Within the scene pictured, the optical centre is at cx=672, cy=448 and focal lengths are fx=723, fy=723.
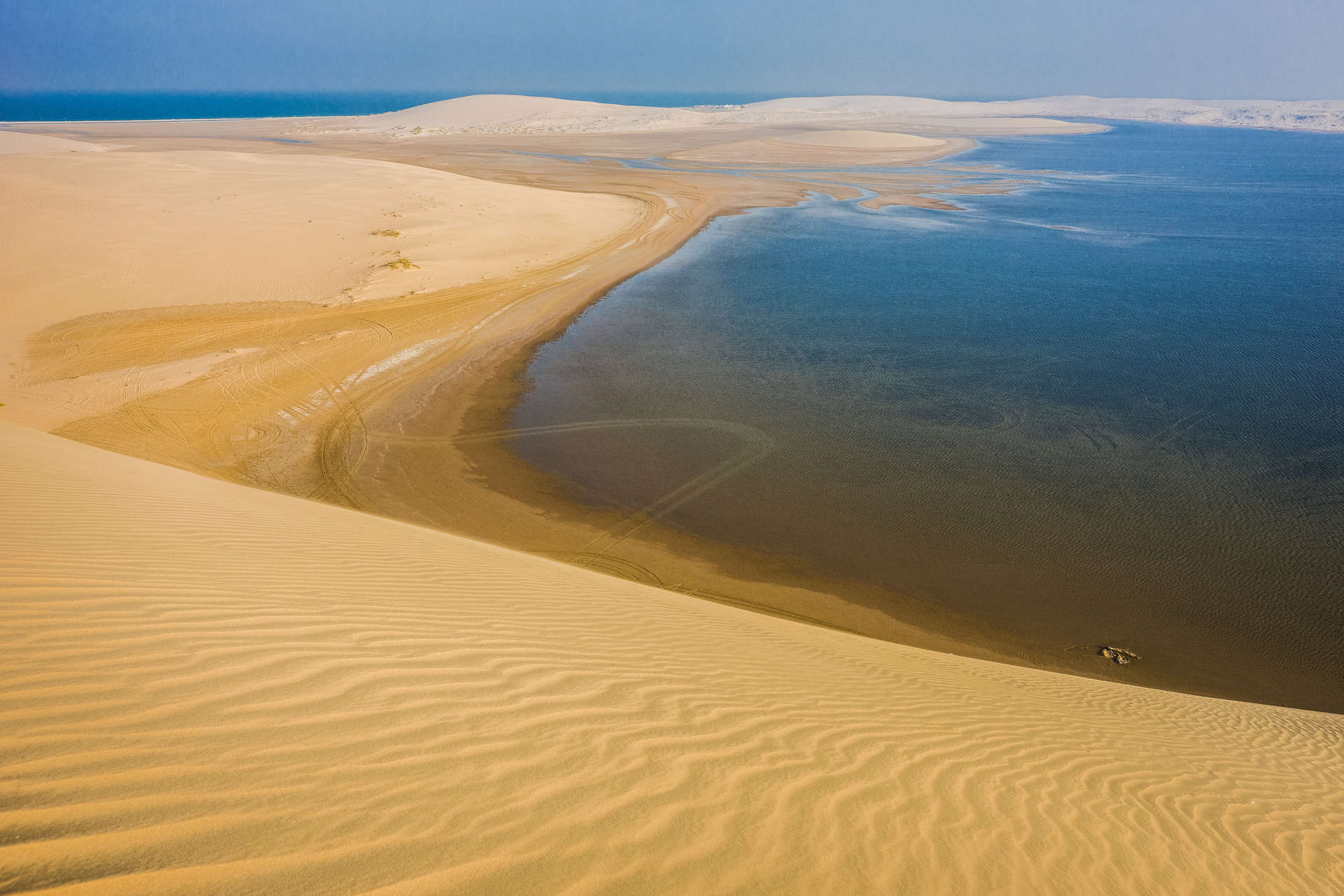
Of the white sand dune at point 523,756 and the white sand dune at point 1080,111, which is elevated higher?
the white sand dune at point 1080,111

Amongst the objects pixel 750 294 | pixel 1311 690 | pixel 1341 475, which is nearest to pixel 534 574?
pixel 1311 690

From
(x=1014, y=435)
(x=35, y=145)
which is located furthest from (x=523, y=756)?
(x=35, y=145)

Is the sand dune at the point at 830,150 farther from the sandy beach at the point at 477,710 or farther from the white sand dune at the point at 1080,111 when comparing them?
the sandy beach at the point at 477,710

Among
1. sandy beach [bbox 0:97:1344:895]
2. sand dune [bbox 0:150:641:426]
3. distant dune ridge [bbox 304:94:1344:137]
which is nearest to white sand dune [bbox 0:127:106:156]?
sand dune [bbox 0:150:641:426]

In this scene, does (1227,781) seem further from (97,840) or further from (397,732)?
(97,840)

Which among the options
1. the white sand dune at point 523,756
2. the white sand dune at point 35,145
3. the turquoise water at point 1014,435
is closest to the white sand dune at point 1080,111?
the white sand dune at point 35,145

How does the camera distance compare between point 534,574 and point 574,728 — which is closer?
point 574,728
